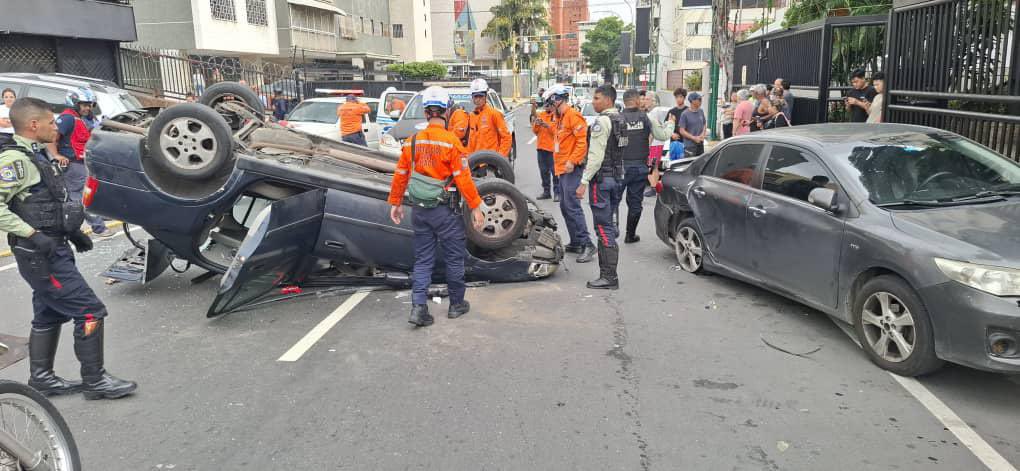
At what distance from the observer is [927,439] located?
3.81 meters

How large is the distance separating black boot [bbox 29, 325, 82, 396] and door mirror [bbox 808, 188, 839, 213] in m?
5.03

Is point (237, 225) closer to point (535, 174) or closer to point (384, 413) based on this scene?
point (384, 413)

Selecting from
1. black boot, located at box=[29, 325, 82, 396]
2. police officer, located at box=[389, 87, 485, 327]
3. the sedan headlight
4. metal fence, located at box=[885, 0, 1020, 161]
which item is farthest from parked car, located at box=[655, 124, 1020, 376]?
black boot, located at box=[29, 325, 82, 396]

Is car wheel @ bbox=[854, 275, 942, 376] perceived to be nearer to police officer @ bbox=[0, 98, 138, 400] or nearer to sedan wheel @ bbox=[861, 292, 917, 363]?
sedan wheel @ bbox=[861, 292, 917, 363]

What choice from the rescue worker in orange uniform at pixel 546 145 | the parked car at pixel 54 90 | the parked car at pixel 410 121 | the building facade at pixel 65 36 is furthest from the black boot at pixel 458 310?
the building facade at pixel 65 36

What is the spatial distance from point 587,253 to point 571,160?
1.11m

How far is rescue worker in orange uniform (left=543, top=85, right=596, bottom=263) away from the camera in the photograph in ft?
24.3

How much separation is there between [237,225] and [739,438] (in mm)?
5430

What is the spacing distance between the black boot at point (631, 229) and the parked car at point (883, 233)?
1.66 meters

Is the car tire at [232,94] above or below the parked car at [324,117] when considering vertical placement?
above

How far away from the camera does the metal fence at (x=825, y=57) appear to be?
13297 mm

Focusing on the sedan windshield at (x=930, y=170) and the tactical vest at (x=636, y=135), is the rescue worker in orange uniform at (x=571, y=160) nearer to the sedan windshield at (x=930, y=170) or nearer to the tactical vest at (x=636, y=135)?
the tactical vest at (x=636, y=135)

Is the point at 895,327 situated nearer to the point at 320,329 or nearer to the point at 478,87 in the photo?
the point at 320,329

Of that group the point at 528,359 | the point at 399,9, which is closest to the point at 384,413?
the point at 528,359
